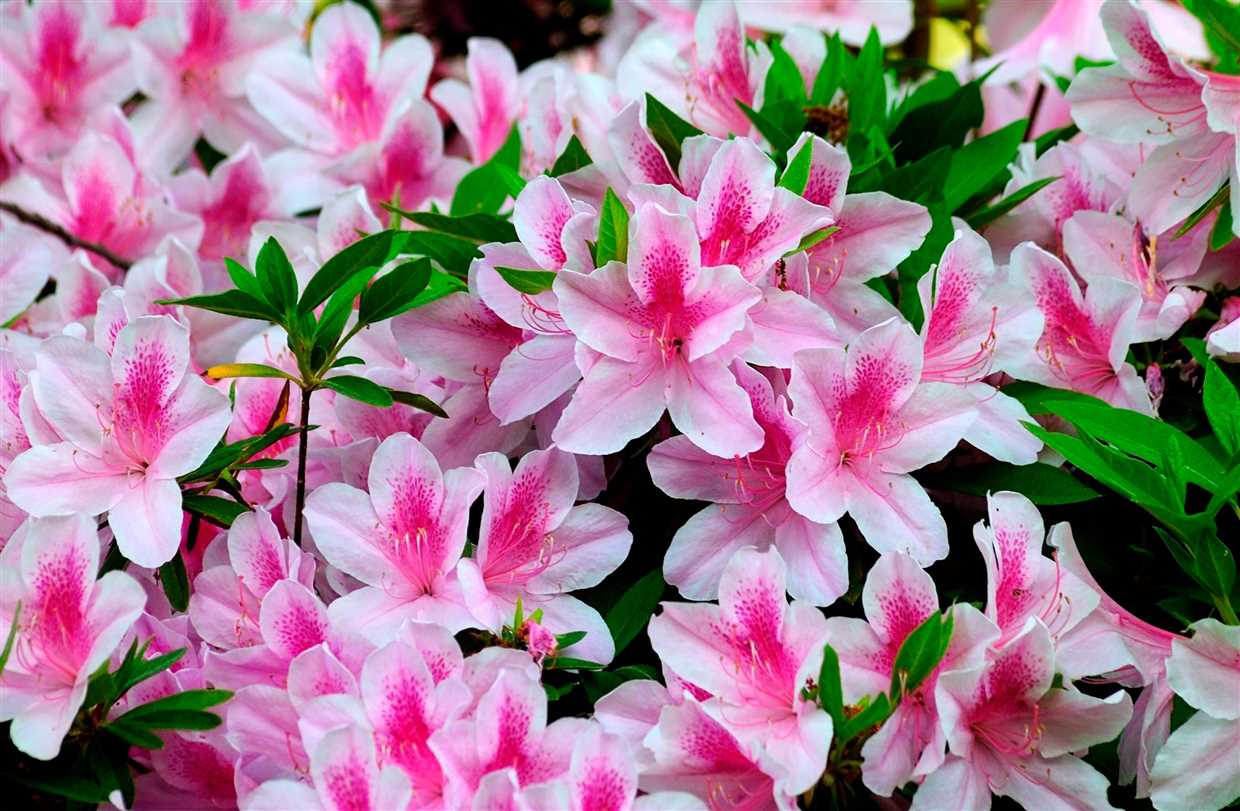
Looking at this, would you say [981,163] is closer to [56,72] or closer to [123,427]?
[123,427]

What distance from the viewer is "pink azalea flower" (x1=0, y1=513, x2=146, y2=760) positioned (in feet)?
2.70

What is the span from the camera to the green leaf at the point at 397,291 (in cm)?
91

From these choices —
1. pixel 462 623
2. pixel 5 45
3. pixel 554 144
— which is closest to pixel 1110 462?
pixel 462 623

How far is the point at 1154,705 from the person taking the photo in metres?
0.85

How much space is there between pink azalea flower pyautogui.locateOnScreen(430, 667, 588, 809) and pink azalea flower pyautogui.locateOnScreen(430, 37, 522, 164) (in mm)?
748

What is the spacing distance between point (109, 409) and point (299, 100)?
57 centimetres

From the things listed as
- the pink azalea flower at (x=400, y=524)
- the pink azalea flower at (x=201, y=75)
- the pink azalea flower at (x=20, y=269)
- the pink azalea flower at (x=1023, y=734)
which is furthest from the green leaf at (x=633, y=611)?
the pink azalea flower at (x=201, y=75)

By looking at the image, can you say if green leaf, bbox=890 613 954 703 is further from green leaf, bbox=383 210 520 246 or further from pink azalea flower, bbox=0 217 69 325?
pink azalea flower, bbox=0 217 69 325

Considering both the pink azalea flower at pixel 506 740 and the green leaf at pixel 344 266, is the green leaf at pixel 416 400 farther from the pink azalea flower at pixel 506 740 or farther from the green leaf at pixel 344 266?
the pink azalea flower at pixel 506 740

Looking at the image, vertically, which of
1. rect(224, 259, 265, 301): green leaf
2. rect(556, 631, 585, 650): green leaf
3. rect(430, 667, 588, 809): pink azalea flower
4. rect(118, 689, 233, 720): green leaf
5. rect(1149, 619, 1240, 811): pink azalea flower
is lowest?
rect(1149, 619, 1240, 811): pink azalea flower

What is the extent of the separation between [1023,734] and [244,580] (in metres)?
0.50

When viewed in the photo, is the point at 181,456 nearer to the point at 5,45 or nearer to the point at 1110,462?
the point at 1110,462

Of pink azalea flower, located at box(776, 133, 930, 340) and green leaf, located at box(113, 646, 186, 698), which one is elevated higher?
pink azalea flower, located at box(776, 133, 930, 340)

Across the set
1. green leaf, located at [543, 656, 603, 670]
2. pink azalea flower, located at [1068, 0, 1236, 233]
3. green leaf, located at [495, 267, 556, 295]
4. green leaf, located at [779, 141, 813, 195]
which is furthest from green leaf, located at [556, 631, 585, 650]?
pink azalea flower, located at [1068, 0, 1236, 233]
